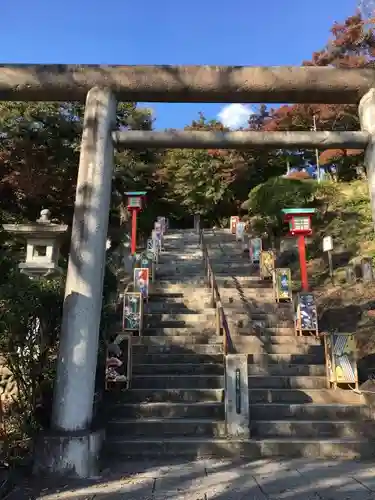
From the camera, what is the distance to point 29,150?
14.2m

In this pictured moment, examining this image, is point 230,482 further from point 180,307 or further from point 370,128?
point 180,307

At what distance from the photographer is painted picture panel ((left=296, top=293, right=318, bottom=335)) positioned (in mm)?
8750

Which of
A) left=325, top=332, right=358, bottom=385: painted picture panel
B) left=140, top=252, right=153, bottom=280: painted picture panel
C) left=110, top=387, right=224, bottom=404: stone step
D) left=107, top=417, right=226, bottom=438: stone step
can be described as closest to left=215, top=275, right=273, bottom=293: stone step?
left=140, top=252, right=153, bottom=280: painted picture panel

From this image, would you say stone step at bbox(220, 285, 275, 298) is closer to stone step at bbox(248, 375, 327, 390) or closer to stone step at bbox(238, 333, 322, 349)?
stone step at bbox(238, 333, 322, 349)

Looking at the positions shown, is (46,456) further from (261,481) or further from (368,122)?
(368,122)

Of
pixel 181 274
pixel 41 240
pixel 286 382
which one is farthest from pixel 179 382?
pixel 181 274

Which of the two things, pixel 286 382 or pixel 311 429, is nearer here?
pixel 311 429

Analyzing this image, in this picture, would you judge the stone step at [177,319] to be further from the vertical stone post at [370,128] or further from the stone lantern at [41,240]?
the vertical stone post at [370,128]

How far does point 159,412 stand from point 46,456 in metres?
2.19

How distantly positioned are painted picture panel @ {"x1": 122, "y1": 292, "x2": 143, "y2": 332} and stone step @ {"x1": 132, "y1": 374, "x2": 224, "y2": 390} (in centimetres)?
160

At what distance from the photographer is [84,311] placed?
5000 mm

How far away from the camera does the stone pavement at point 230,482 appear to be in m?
3.95

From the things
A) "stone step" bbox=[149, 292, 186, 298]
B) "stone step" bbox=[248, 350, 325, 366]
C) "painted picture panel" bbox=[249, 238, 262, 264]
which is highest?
"painted picture panel" bbox=[249, 238, 262, 264]

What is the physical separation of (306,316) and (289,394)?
2.34m
